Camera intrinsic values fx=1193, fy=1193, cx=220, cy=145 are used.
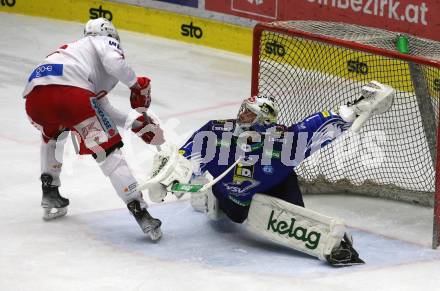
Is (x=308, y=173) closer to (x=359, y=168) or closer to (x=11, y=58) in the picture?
(x=359, y=168)

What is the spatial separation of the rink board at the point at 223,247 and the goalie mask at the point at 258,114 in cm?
54

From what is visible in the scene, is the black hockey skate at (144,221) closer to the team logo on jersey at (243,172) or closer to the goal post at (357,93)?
the team logo on jersey at (243,172)

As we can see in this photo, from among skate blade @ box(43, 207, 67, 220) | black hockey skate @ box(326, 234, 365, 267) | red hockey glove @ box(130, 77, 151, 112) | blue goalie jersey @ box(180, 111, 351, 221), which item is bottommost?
skate blade @ box(43, 207, 67, 220)

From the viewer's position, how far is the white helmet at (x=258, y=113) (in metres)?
5.14

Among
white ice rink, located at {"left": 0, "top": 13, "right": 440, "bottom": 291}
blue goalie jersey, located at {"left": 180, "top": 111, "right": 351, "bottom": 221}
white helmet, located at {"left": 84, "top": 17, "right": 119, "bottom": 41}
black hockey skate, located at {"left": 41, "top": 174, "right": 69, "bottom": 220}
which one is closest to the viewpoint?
white ice rink, located at {"left": 0, "top": 13, "right": 440, "bottom": 291}

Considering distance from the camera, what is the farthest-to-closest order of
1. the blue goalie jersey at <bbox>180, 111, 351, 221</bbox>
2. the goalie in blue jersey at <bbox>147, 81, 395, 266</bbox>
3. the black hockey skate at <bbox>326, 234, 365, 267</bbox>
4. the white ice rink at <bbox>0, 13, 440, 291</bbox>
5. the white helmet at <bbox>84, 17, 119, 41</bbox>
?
the white helmet at <bbox>84, 17, 119, 41</bbox>, the blue goalie jersey at <bbox>180, 111, 351, 221</bbox>, the goalie in blue jersey at <bbox>147, 81, 395, 266</bbox>, the black hockey skate at <bbox>326, 234, 365, 267</bbox>, the white ice rink at <bbox>0, 13, 440, 291</bbox>

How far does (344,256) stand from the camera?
16.4 ft

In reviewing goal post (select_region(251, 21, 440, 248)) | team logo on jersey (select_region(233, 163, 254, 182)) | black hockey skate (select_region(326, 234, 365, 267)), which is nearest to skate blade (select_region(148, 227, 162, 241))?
team logo on jersey (select_region(233, 163, 254, 182))

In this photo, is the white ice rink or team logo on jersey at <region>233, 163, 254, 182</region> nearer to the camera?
the white ice rink

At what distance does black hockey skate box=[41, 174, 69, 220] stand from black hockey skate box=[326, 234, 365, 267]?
1.38 metres

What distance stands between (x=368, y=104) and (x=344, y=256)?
2.15ft

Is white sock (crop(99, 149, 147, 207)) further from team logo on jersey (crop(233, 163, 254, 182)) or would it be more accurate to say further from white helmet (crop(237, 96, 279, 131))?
white helmet (crop(237, 96, 279, 131))

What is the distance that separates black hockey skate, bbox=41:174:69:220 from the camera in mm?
5613

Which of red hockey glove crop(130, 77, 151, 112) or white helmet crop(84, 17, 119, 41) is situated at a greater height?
white helmet crop(84, 17, 119, 41)
